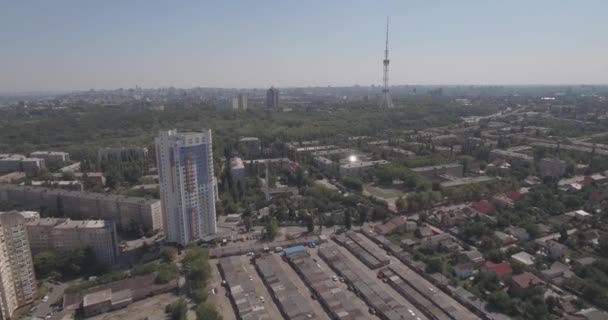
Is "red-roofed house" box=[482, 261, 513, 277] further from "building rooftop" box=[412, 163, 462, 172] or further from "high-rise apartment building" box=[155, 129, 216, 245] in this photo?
"building rooftop" box=[412, 163, 462, 172]

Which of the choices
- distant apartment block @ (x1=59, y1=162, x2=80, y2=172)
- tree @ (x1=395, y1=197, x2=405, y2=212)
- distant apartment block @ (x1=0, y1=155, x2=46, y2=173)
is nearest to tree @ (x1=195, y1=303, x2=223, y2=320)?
tree @ (x1=395, y1=197, x2=405, y2=212)

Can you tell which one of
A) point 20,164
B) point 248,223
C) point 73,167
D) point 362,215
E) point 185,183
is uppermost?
point 185,183

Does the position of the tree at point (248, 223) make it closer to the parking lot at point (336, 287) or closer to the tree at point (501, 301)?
the parking lot at point (336, 287)

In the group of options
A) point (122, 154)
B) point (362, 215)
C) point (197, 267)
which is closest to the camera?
point (197, 267)

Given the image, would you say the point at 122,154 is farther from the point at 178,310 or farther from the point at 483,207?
the point at 483,207

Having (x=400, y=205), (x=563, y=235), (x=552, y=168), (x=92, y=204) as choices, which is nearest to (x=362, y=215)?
(x=400, y=205)

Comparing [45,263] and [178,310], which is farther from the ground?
[45,263]
